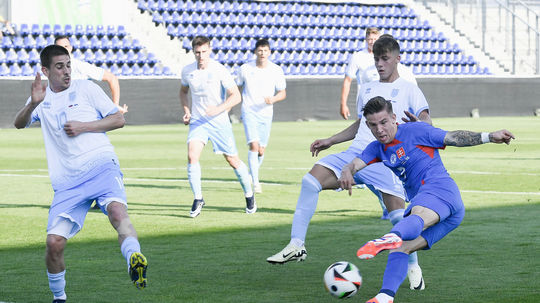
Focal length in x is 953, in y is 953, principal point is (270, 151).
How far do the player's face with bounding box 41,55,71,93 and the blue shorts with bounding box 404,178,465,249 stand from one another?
8.07ft

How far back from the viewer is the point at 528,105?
39250 millimetres

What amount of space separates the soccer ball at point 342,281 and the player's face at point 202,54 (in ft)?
19.0

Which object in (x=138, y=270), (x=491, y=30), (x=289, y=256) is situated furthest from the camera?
(x=491, y=30)

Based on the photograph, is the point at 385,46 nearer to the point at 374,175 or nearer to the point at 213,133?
the point at 374,175

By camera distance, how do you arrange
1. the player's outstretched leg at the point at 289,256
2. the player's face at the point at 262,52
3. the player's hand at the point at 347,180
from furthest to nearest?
the player's face at the point at 262,52
the player's outstretched leg at the point at 289,256
the player's hand at the point at 347,180

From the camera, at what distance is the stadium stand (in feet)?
108

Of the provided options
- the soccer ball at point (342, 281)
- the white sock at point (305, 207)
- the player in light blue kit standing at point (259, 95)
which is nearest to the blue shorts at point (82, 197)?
the soccer ball at point (342, 281)

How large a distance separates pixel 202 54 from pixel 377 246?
6.53m

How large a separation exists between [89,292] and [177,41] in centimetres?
2986

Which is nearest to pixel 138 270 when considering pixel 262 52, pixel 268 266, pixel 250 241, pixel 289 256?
pixel 289 256

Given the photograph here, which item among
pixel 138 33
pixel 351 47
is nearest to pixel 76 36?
pixel 138 33

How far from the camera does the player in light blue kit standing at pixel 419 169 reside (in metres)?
5.91

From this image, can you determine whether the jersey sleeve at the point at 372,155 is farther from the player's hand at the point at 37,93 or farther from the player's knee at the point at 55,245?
the player's hand at the point at 37,93

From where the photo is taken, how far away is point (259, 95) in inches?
549
